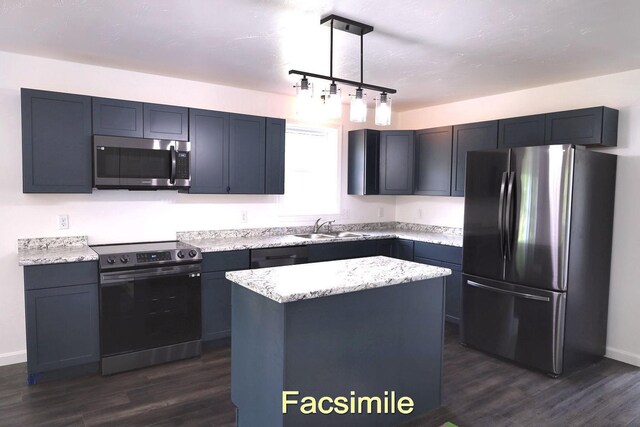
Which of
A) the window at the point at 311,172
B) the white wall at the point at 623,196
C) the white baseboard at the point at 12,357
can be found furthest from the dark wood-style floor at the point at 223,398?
the window at the point at 311,172

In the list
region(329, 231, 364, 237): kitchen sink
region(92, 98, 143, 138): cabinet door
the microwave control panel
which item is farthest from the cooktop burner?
region(329, 231, 364, 237): kitchen sink

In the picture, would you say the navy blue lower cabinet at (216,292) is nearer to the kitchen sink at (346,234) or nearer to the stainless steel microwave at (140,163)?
the stainless steel microwave at (140,163)

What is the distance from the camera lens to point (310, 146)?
16.7ft

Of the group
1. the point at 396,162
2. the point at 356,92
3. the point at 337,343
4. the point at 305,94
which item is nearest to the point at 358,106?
the point at 356,92

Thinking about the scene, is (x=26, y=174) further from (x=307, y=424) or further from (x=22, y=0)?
(x=307, y=424)

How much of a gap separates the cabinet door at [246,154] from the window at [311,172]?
586 millimetres

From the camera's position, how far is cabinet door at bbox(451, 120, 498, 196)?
13.9ft

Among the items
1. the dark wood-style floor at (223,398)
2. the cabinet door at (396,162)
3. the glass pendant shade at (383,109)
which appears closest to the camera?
the glass pendant shade at (383,109)

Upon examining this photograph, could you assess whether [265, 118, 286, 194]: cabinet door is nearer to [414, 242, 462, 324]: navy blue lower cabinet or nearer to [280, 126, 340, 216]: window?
[280, 126, 340, 216]: window

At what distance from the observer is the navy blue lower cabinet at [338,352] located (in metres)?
2.12

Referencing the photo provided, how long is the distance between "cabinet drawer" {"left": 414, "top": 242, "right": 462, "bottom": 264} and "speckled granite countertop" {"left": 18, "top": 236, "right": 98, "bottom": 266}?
10.1 ft

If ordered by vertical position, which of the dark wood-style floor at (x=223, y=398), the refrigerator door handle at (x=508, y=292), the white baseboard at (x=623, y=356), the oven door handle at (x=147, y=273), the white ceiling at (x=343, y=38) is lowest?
the dark wood-style floor at (x=223, y=398)

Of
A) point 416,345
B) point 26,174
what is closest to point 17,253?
point 26,174

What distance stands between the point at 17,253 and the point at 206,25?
2349 mm
